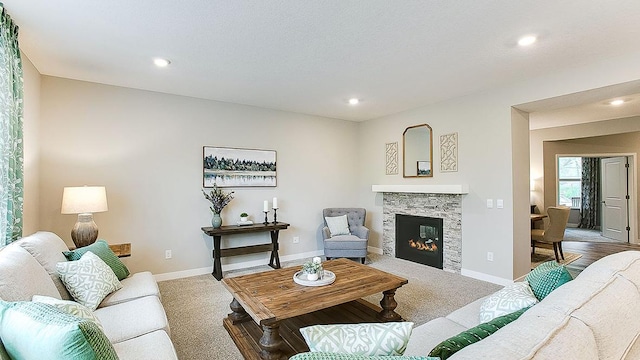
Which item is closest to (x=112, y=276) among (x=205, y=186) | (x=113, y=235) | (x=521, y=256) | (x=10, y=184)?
(x=10, y=184)

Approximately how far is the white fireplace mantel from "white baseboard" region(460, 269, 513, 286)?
1126 millimetres

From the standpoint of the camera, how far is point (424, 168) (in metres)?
4.88

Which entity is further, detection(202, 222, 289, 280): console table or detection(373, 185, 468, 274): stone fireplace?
detection(373, 185, 468, 274): stone fireplace

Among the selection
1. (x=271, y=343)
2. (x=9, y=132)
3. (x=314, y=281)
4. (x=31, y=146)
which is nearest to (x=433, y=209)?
(x=314, y=281)

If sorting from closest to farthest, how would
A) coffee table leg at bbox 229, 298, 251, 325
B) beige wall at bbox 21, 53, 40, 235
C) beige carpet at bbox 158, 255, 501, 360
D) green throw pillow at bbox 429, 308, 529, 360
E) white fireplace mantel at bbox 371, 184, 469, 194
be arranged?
green throw pillow at bbox 429, 308, 529, 360 < beige carpet at bbox 158, 255, 501, 360 < coffee table leg at bbox 229, 298, 251, 325 < beige wall at bbox 21, 53, 40, 235 < white fireplace mantel at bbox 371, 184, 469, 194

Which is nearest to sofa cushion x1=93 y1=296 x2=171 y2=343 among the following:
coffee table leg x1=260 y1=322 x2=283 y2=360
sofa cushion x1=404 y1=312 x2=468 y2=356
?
coffee table leg x1=260 y1=322 x2=283 y2=360

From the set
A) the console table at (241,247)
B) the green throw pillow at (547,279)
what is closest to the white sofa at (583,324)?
the green throw pillow at (547,279)

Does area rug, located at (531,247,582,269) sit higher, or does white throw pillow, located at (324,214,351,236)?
white throw pillow, located at (324,214,351,236)

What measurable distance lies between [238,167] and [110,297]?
105 inches

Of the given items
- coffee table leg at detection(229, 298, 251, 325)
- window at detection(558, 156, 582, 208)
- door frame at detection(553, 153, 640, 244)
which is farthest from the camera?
window at detection(558, 156, 582, 208)

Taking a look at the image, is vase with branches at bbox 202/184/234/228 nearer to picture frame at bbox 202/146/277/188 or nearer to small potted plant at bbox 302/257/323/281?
picture frame at bbox 202/146/277/188

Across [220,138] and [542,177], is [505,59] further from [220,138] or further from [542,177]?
[542,177]

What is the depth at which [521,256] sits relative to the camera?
13.0ft

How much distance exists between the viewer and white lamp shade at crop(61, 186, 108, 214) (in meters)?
3.03
